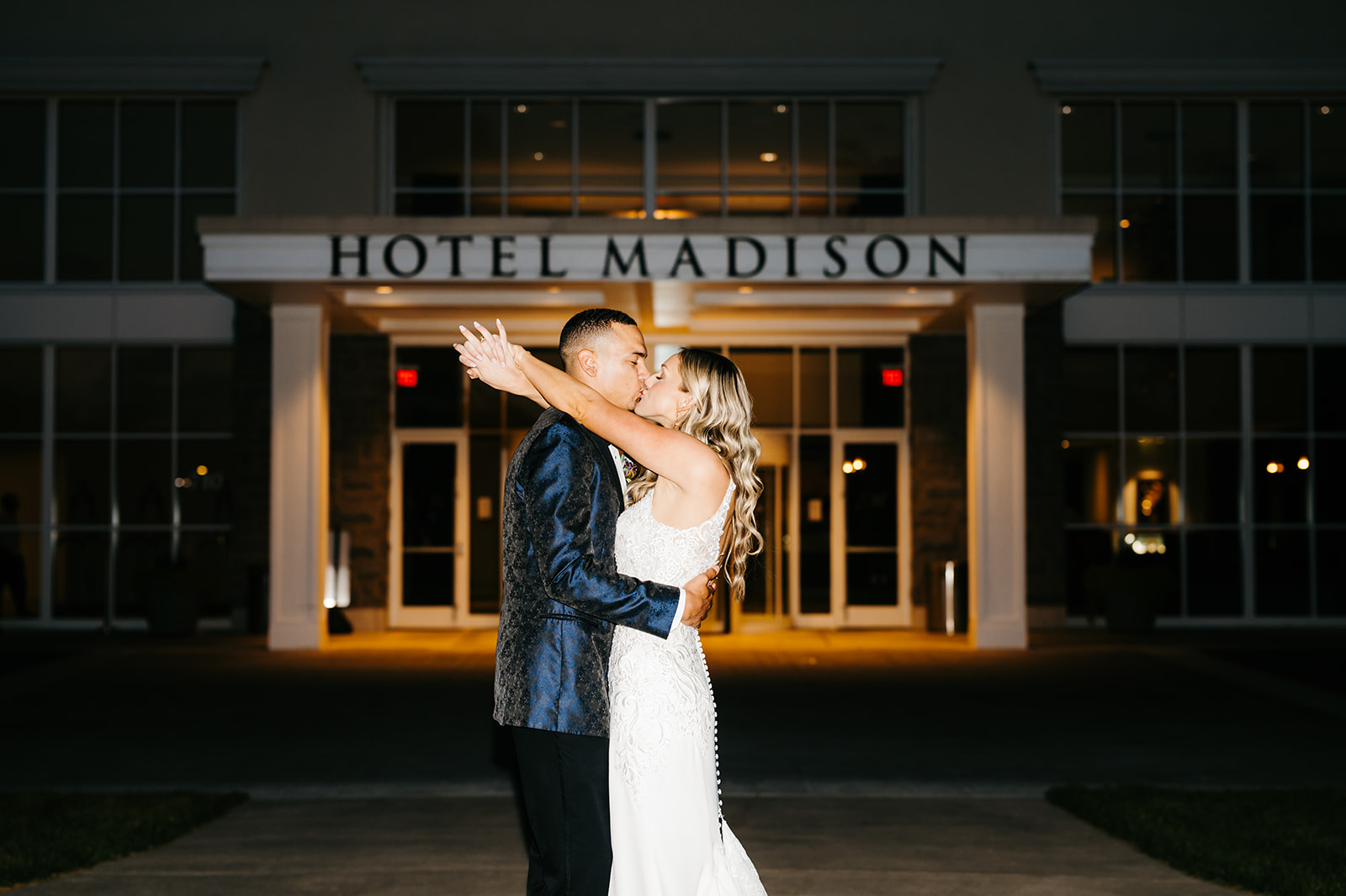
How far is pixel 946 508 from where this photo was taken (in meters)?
17.2

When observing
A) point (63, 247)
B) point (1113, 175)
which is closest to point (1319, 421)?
point (1113, 175)

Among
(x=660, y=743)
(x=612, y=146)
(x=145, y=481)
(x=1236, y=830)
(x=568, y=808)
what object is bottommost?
(x=1236, y=830)

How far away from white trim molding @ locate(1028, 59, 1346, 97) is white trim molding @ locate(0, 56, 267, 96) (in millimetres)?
10487

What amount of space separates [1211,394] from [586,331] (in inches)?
627

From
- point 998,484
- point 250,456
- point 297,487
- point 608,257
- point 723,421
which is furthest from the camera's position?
point 250,456

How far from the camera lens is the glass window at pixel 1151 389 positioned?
57.5 ft

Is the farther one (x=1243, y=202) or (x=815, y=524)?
(x=1243, y=202)

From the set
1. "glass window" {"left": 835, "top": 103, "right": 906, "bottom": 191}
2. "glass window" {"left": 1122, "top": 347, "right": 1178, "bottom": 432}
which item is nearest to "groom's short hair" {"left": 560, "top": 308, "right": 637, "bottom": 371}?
"glass window" {"left": 835, "top": 103, "right": 906, "bottom": 191}

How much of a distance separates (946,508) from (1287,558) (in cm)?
484

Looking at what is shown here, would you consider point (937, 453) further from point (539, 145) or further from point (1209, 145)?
point (539, 145)

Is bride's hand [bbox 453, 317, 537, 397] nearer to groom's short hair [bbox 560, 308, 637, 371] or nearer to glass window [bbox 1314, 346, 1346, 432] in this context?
groom's short hair [bbox 560, 308, 637, 371]

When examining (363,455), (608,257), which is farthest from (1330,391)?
(363,455)

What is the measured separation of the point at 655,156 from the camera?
17297 mm

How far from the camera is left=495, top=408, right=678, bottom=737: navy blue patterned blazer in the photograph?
11.0ft
